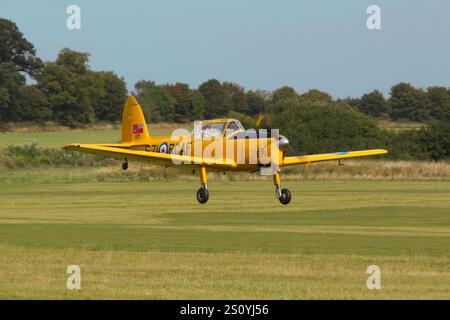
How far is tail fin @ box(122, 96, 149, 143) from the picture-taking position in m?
38.0

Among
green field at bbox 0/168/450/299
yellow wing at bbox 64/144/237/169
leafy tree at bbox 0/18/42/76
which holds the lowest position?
green field at bbox 0/168/450/299

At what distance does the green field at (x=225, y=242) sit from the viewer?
64.0 feet

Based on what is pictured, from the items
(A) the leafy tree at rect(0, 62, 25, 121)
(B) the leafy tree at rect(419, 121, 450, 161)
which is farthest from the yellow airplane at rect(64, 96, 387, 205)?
(A) the leafy tree at rect(0, 62, 25, 121)

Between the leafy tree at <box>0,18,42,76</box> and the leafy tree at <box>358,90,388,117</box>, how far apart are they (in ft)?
131

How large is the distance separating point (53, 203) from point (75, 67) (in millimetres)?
78402

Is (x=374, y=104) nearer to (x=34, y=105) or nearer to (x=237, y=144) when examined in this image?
(x=34, y=105)

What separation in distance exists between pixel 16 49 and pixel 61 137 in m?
25.6

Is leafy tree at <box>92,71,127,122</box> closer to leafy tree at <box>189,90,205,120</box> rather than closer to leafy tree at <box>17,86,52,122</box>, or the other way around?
leafy tree at <box>17,86,52,122</box>

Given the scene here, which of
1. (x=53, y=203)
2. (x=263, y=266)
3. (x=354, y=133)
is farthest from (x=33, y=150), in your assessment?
(x=263, y=266)

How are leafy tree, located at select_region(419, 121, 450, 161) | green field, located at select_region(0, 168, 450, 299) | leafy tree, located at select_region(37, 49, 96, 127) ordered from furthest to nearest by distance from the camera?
leafy tree, located at select_region(37, 49, 96, 127)
leafy tree, located at select_region(419, 121, 450, 161)
green field, located at select_region(0, 168, 450, 299)

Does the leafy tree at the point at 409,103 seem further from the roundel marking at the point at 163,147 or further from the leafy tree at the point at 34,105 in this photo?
the roundel marking at the point at 163,147

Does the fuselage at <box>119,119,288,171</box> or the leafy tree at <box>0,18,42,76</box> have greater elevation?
the leafy tree at <box>0,18,42,76</box>
